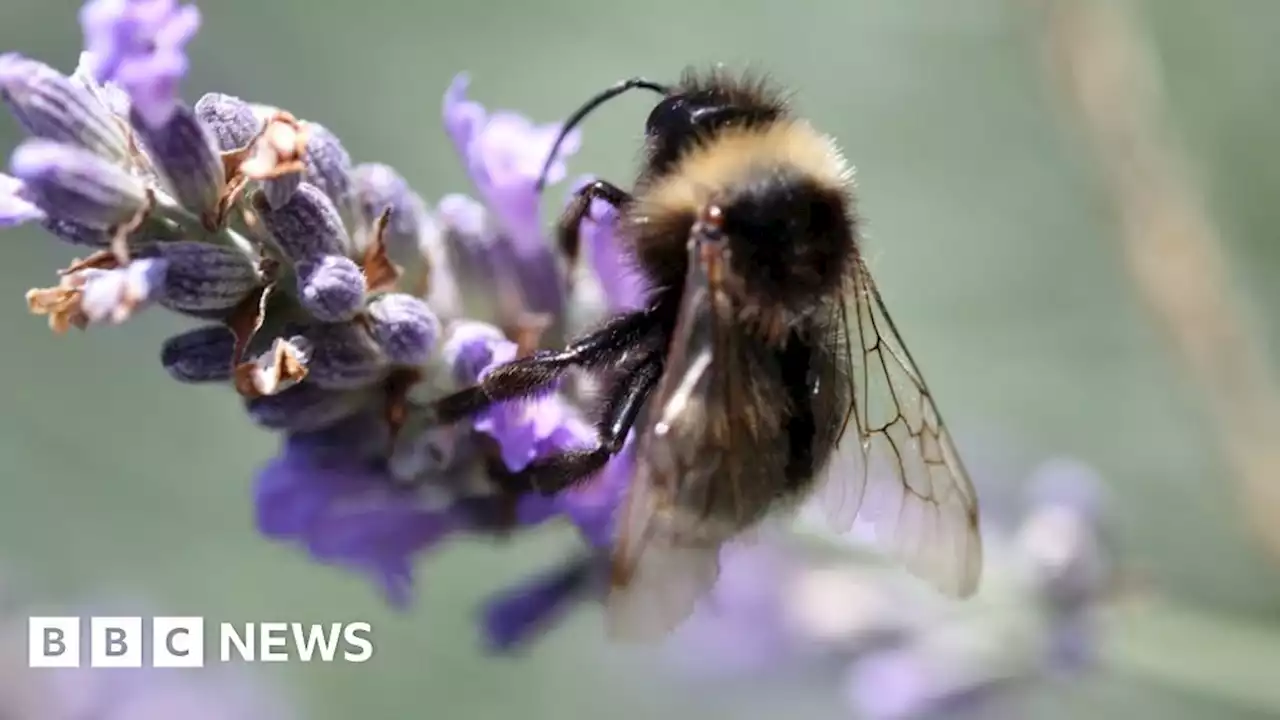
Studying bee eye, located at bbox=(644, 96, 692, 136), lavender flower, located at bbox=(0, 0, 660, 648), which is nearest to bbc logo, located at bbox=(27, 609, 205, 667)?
lavender flower, located at bbox=(0, 0, 660, 648)

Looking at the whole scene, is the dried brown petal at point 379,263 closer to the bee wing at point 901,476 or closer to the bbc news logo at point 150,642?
the bee wing at point 901,476

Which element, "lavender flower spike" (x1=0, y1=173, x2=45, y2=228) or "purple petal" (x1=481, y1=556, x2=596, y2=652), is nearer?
"lavender flower spike" (x1=0, y1=173, x2=45, y2=228)

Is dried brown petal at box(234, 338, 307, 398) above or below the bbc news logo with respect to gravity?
below

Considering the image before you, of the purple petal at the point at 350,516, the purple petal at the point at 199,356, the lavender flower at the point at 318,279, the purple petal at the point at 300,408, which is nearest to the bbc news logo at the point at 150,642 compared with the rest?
the purple petal at the point at 350,516

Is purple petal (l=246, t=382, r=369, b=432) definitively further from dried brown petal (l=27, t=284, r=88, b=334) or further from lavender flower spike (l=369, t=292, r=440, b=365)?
dried brown petal (l=27, t=284, r=88, b=334)

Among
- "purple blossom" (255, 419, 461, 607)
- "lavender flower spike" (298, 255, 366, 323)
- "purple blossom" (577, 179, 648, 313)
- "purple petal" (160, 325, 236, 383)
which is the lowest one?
"purple blossom" (255, 419, 461, 607)

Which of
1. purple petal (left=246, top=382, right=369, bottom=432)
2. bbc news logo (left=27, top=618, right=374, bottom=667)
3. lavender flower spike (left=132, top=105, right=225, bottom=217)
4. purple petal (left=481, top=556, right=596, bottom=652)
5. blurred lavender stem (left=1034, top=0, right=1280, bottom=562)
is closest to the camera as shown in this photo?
lavender flower spike (left=132, top=105, right=225, bottom=217)

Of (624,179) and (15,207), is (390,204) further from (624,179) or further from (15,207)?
(624,179)

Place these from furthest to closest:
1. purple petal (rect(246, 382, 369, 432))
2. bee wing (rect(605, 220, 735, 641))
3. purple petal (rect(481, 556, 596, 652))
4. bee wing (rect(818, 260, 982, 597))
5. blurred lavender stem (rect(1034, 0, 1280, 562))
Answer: blurred lavender stem (rect(1034, 0, 1280, 562))
purple petal (rect(481, 556, 596, 652))
bee wing (rect(818, 260, 982, 597))
purple petal (rect(246, 382, 369, 432))
bee wing (rect(605, 220, 735, 641))
